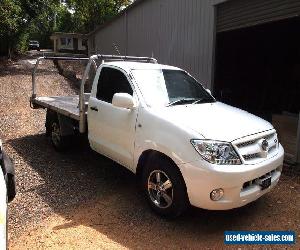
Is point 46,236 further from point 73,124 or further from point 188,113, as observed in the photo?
point 73,124

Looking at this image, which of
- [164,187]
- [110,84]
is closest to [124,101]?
[110,84]

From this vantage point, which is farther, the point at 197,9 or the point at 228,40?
the point at 228,40

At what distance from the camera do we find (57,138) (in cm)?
720

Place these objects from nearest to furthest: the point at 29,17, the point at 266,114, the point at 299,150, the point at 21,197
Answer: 1. the point at 21,197
2. the point at 299,150
3. the point at 266,114
4. the point at 29,17

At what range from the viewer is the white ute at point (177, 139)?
3916mm

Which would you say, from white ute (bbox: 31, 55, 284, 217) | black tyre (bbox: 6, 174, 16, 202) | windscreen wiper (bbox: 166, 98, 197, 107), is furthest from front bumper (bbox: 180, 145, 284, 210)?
black tyre (bbox: 6, 174, 16, 202)

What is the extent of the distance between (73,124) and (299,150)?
4.53m

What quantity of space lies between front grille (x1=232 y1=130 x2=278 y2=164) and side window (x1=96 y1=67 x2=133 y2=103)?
1948 millimetres

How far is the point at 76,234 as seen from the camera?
4.14 m

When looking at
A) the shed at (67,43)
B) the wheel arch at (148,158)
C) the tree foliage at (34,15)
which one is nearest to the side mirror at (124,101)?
the wheel arch at (148,158)

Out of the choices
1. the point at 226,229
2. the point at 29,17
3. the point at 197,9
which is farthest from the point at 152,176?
the point at 29,17

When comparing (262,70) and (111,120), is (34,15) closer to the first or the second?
(262,70)

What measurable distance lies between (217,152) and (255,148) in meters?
0.61

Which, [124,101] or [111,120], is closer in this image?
[124,101]
